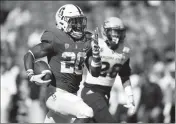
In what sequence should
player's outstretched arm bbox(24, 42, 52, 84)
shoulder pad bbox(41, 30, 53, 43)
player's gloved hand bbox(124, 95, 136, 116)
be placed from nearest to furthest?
player's outstretched arm bbox(24, 42, 52, 84) < shoulder pad bbox(41, 30, 53, 43) < player's gloved hand bbox(124, 95, 136, 116)

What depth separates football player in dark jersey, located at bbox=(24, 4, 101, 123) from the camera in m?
5.73

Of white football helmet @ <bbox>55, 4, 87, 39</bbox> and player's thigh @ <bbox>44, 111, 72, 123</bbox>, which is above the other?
white football helmet @ <bbox>55, 4, 87, 39</bbox>

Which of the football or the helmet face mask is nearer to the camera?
the football

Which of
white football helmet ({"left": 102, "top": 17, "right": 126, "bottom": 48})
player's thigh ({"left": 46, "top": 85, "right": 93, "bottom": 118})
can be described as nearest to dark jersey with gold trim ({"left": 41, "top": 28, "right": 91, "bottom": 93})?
player's thigh ({"left": 46, "top": 85, "right": 93, "bottom": 118})

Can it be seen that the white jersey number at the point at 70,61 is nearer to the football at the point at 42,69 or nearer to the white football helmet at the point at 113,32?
the football at the point at 42,69

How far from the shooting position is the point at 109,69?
6648 millimetres

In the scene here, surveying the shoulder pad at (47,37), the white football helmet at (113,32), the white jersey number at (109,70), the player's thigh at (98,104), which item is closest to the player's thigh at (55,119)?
the player's thigh at (98,104)

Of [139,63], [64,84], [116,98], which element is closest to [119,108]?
[116,98]

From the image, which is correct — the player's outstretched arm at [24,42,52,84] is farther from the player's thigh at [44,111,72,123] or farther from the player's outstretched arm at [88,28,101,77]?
the player's thigh at [44,111,72,123]

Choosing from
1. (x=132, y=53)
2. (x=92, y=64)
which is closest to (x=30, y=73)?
Result: (x=92, y=64)

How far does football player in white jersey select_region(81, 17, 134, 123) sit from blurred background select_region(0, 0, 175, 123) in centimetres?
147

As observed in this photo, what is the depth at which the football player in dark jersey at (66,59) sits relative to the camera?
5734 mm

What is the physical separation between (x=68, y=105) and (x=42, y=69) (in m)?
0.37

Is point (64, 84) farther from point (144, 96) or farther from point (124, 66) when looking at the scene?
point (144, 96)
